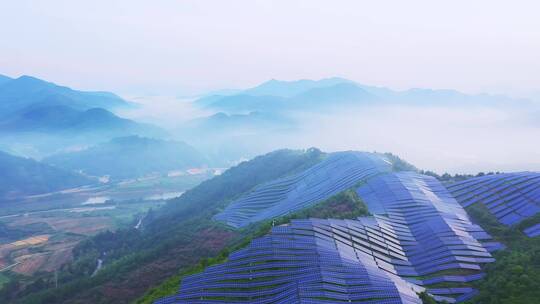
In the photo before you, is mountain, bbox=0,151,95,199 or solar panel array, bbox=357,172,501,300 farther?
mountain, bbox=0,151,95,199

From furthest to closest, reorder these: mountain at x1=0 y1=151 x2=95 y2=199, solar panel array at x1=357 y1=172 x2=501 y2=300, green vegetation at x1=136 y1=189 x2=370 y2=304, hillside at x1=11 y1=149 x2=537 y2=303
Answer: mountain at x1=0 y1=151 x2=95 y2=199 → green vegetation at x1=136 y1=189 x2=370 y2=304 → solar panel array at x1=357 y1=172 x2=501 y2=300 → hillside at x1=11 y1=149 x2=537 y2=303

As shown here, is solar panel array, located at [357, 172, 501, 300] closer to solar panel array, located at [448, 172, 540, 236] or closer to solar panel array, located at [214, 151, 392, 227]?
solar panel array, located at [448, 172, 540, 236]

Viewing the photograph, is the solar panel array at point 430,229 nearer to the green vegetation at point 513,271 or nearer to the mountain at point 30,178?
the green vegetation at point 513,271

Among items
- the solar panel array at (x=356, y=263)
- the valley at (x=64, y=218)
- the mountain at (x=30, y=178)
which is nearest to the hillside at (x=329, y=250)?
the solar panel array at (x=356, y=263)

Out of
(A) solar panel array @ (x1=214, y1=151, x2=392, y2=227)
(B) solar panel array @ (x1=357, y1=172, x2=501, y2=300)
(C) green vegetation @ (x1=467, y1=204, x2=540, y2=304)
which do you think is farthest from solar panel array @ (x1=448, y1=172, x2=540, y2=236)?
(A) solar panel array @ (x1=214, y1=151, x2=392, y2=227)

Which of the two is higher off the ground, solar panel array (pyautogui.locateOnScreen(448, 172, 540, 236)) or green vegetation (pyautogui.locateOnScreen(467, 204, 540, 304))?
solar panel array (pyautogui.locateOnScreen(448, 172, 540, 236))

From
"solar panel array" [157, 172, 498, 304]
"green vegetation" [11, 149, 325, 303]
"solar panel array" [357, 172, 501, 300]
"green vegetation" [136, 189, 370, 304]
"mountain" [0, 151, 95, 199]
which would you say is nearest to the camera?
"solar panel array" [157, 172, 498, 304]
